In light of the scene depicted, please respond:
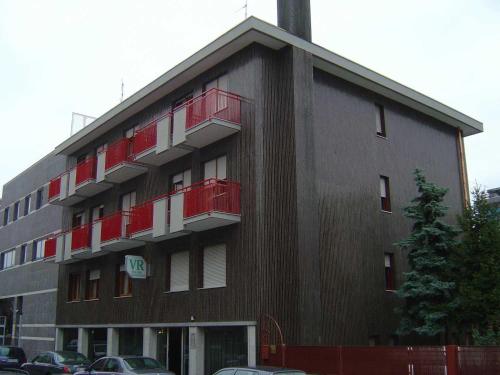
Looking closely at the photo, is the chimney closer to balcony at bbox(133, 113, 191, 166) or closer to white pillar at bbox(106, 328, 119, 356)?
balcony at bbox(133, 113, 191, 166)

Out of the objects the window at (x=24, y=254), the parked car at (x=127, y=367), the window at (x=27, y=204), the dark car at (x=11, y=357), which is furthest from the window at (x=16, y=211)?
the parked car at (x=127, y=367)

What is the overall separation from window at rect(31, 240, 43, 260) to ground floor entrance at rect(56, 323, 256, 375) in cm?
1245

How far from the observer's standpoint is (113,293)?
27844 mm

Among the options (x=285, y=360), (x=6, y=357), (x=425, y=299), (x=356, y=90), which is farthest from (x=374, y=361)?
(x=6, y=357)

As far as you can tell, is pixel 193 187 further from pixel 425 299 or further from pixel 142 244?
pixel 425 299

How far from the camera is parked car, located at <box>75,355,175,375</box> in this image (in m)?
17.5

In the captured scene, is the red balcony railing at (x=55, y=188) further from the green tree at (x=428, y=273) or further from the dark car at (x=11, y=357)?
the green tree at (x=428, y=273)

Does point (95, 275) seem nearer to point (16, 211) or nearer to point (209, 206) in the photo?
point (209, 206)

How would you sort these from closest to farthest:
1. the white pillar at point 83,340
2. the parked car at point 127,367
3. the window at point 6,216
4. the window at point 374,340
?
the parked car at point 127,367 → the window at point 374,340 → the white pillar at point 83,340 → the window at point 6,216

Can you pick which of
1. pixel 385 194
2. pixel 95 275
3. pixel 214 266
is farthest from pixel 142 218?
pixel 385 194

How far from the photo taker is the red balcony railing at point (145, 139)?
24141 mm

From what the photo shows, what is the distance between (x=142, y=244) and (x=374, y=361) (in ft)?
41.8

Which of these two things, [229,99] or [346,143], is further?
[346,143]

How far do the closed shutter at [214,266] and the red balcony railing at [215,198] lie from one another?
162cm
